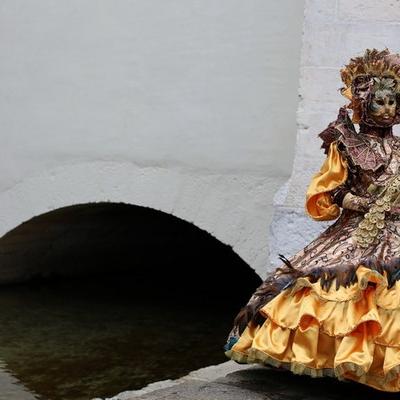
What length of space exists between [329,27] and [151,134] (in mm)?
1449

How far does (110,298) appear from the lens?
7578 millimetres

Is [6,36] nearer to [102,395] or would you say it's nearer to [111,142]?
[111,142]

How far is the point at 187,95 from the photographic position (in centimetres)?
600

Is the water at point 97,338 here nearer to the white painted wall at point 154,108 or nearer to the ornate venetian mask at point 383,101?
the white painted wall at point 154,108

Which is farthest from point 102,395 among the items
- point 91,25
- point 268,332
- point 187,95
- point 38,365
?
point 91,25

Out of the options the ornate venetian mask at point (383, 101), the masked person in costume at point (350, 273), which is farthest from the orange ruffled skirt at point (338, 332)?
the ornate venetian mask at point (383, 101)

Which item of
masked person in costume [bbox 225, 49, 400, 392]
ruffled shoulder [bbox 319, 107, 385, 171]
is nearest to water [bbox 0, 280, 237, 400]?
masked person in costume [bbox 225, 49, 400, 392]

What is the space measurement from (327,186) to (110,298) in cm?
399

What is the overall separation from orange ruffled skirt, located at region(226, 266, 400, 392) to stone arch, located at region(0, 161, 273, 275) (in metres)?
2.04

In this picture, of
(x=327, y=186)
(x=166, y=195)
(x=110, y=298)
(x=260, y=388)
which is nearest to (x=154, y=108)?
(x=166, y=195)

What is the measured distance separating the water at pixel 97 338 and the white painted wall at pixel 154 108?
719 millimetres

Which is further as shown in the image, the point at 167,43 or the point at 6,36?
the point at 6,36

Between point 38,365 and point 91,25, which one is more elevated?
point 91,25

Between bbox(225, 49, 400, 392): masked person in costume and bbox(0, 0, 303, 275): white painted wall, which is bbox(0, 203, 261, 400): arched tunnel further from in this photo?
bbox(225, 49, 400, 392): masked person in costume
